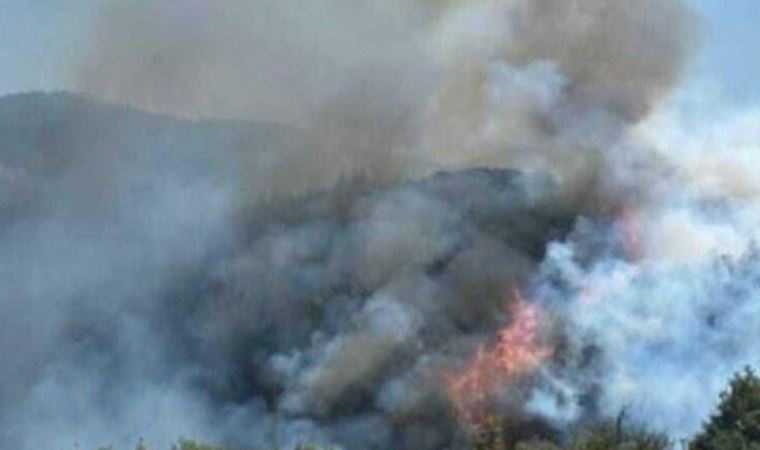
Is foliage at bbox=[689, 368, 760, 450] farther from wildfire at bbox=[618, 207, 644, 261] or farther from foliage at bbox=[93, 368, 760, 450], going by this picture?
wildfire at bbox=[618, 207, 644, 261]

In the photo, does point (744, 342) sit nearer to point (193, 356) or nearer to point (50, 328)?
point (193, 356)

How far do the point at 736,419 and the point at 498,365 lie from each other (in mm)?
27439

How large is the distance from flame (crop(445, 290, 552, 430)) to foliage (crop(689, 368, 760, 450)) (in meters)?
23.9

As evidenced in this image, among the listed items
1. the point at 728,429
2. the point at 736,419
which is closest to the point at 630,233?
the point at 736,419

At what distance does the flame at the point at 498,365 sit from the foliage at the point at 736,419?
23943 millimetres

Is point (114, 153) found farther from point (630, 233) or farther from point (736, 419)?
point (736, 419)

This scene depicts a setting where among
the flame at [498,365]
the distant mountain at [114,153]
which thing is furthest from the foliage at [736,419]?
the distant mountain at [114,153]

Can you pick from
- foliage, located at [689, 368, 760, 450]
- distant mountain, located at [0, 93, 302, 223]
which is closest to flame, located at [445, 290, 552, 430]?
foliage, located at [689, 368, 760, 450]

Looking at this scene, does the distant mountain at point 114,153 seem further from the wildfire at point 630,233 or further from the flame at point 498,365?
the flame at point 498,365

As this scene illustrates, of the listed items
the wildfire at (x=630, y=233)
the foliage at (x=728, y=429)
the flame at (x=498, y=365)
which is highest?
the wildfire at (x=630, y=233)

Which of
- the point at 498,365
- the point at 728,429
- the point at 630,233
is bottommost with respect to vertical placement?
the point at 728,429

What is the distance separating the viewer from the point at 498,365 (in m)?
69.8

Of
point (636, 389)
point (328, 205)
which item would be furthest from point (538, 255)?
point (328, 205)

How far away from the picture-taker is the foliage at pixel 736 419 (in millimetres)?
41938
